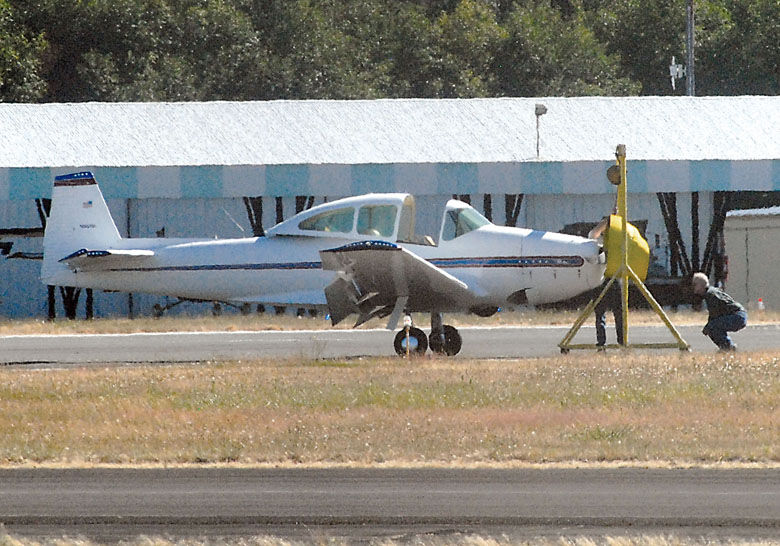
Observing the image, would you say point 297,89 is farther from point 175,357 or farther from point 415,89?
point 175,357

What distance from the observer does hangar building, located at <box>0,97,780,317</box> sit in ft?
111

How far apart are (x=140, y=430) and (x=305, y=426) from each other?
1.51 m

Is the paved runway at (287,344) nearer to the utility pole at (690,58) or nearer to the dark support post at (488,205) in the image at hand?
the dark support post at (488,205)

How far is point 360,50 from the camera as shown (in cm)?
6297

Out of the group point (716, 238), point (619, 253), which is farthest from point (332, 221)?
point (716, 238)

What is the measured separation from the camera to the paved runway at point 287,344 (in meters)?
21.8

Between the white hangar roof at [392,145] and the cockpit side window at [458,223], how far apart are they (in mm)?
11779

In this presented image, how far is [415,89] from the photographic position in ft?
203

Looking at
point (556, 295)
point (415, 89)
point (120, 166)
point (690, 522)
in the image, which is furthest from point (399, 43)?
point (690, 522)

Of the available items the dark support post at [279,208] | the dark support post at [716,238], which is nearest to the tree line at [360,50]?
the dark support post at [279,208]

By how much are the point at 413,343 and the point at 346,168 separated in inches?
525

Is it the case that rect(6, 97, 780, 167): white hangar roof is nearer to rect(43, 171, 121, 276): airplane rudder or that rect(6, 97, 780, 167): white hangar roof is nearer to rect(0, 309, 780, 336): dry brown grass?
rect(0, 309, 780, 336): dry brown grass

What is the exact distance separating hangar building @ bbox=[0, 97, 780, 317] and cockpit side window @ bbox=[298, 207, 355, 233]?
11.4m

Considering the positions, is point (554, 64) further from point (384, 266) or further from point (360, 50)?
point (384, 266)
